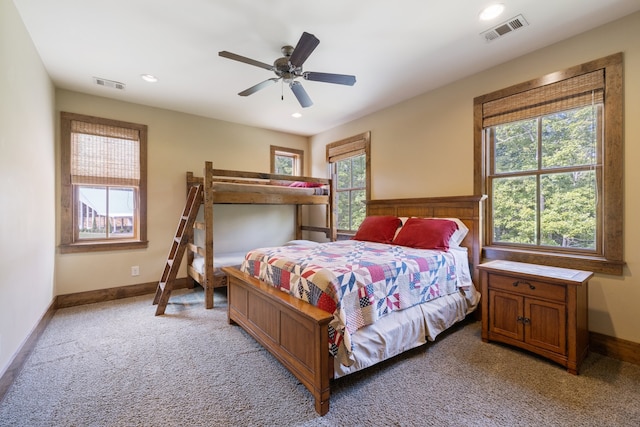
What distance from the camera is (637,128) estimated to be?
7.10 ft

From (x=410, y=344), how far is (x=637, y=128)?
2435 millimetres

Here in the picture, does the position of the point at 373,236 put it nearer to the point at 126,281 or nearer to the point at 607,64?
the point at 607,64

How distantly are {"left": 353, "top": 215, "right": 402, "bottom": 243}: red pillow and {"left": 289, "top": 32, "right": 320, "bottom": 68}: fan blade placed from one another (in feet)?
6.73

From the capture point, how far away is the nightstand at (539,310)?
202cm

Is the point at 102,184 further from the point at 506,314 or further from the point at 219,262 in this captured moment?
the point at 506,314

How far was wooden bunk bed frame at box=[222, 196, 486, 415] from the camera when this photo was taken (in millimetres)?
1662

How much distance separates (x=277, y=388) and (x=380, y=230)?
84.5 inches

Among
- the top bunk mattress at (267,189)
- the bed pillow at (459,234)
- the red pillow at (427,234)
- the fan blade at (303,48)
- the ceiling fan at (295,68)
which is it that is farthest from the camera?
the top bunk mattress at (267,189)

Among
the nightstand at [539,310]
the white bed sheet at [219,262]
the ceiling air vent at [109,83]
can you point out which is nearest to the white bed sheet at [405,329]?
the nightstand at [539,310]

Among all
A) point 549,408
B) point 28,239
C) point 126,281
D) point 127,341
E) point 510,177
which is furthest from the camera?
point 126,281

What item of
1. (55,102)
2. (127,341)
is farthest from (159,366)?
(55,102)

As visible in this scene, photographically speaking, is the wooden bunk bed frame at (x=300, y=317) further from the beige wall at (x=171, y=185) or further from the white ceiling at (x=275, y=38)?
the beige wall at (x=171, y=185)

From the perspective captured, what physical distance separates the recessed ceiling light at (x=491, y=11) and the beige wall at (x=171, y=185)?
12.2 ft

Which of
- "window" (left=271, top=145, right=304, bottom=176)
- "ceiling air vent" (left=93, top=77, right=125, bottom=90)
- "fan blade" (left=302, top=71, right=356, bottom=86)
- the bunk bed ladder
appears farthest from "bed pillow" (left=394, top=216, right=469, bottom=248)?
"ceiling air vent" (left=93, top=77, right=125, bottom=90)
